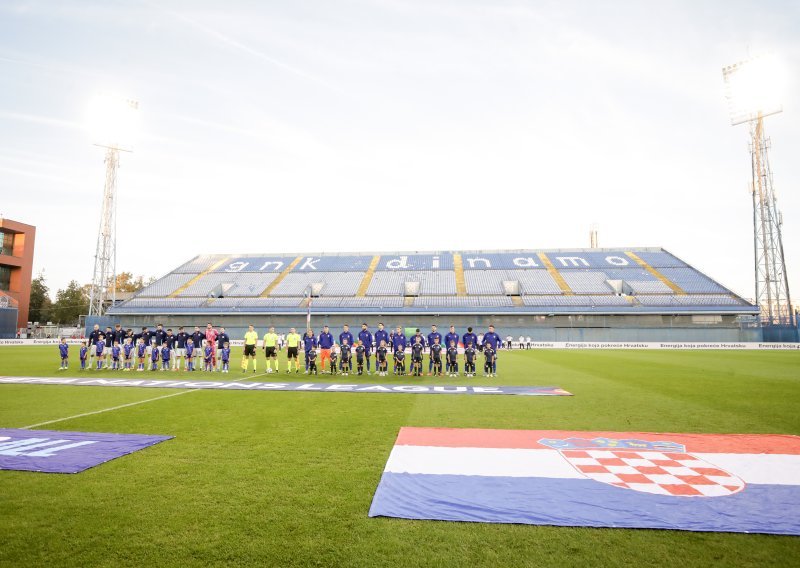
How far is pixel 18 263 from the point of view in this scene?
4775cm

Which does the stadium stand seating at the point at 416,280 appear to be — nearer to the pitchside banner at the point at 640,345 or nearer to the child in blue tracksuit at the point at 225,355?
the pitchside banner at the point at 640,345

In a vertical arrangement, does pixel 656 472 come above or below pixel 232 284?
below

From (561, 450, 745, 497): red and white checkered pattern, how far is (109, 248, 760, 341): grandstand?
3382 centimetres

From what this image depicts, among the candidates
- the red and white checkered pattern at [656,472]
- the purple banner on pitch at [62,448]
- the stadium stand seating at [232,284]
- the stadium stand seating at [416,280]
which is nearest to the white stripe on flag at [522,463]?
the red and white checkered pattern at [656,472]

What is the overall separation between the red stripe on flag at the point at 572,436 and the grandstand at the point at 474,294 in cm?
3242

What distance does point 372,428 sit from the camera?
793 cm

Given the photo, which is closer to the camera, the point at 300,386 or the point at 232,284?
the point at 300,386

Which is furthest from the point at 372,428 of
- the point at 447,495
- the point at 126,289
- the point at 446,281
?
the point at 126,289

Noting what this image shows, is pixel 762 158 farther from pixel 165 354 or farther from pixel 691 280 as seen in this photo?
pixel 165 354

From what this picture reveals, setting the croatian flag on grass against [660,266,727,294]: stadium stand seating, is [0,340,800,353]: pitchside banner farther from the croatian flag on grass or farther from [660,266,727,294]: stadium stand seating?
the croatian flag on grass

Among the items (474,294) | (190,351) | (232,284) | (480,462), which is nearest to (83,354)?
(190,351)

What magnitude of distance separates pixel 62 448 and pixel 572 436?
305 inches

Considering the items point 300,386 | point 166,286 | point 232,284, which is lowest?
point 300,386

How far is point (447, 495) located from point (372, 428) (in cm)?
334
